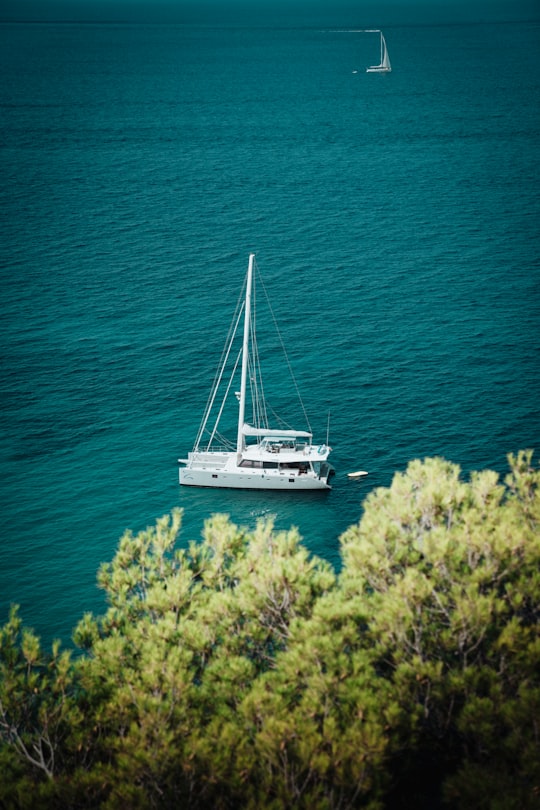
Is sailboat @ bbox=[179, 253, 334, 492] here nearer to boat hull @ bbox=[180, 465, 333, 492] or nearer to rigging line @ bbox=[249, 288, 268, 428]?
boat hull @ bbox=[180, 465, 333, 492]

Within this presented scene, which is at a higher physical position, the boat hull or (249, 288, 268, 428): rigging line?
(249, 288, 268, 428): rigging line

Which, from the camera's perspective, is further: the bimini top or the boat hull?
the bimini top

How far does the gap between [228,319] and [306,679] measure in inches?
2954

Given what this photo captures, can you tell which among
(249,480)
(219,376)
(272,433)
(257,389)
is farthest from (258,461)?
(219,376)

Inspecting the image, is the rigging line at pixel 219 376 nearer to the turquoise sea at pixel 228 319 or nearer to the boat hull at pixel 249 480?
the turquoise sea at pixel 228 319

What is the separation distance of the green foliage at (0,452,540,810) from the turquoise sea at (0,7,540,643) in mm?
22238

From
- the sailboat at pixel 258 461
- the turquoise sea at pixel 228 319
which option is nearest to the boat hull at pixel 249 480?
the sailboat at pixel 258 461

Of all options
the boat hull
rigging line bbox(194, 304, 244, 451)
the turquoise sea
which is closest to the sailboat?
the boat hull

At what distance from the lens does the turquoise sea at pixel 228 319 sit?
7356 centimetres

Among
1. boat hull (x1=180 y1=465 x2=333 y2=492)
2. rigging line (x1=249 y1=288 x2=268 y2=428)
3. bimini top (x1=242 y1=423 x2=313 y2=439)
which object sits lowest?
boat hull (x1=180 y1=465 x2=333 y2=492)

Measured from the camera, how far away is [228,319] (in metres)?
107

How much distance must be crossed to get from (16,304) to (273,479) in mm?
49247

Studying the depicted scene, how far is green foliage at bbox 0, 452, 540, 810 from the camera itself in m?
32.6

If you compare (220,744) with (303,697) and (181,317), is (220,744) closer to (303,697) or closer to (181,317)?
(303,697)
